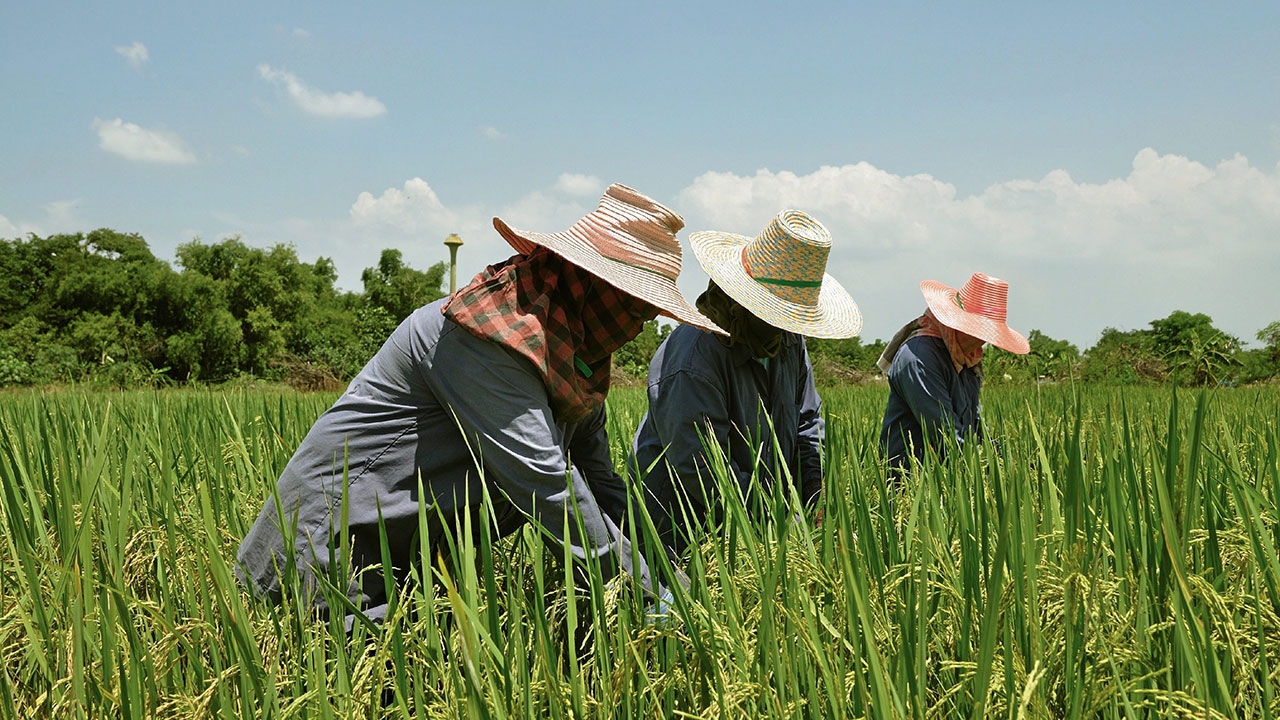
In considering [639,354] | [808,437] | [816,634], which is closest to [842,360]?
[639,354]

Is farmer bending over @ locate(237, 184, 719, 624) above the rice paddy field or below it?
above

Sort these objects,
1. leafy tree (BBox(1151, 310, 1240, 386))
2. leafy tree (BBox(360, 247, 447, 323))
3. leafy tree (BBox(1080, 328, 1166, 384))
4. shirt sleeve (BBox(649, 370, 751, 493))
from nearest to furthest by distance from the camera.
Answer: shirt sleeve (BBox(649, 370, 751, 493)), leafy tree (BBox(1080, 328, 1166, 384)), leafy tree (BBox(1151, 310, 1240, 386)), leafy tree (BBox(360, 247, 447, 323))

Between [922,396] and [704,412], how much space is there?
1300 millimetres

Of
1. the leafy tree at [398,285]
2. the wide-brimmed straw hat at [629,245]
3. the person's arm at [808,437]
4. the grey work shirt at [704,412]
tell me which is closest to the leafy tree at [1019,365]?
the person's arm at [808,437]

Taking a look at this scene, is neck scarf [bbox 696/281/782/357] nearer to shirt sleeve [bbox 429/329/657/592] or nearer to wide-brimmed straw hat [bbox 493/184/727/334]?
wide-brimmed straw hat [bbox 493/184/727/334]

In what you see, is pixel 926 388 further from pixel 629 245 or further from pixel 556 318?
pixel 556 318

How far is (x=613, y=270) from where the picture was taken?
164cm

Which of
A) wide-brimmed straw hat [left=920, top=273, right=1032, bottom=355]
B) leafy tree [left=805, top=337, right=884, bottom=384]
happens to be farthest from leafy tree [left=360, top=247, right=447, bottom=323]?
wide-brimmed straw hat [left=920, top=273, right=1032, bottom=355]

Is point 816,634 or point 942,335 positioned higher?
point 942,335

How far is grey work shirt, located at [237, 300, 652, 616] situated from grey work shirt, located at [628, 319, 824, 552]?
53 cm

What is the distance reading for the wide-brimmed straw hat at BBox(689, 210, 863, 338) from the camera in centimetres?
234

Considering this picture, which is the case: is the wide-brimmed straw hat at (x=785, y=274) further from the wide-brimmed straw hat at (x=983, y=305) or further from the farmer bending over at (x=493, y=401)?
the wide-brimmed straw hat at (x=983, y=305)

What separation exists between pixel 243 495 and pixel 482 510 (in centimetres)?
154

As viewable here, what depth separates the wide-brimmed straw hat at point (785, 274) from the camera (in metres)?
2.34
